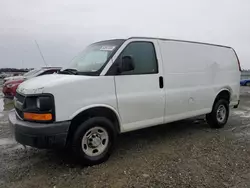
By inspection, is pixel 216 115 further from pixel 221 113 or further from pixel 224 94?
pixel 224 94

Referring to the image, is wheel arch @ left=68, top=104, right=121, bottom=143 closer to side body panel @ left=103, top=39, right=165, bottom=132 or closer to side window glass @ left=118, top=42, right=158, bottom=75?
side body panel @ left=103, top=39, right=165, bottom=132

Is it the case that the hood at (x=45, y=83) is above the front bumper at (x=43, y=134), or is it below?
above

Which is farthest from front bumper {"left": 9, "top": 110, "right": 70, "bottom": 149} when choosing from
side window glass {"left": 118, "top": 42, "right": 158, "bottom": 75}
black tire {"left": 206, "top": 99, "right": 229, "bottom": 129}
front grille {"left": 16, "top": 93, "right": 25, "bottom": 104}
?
black tire {"left": 206, "top": 99, "right": 229, "bottom": 129}

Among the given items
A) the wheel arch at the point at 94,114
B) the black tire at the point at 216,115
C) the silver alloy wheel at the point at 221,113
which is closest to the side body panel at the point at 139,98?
the wheel arch at the point at 94,114

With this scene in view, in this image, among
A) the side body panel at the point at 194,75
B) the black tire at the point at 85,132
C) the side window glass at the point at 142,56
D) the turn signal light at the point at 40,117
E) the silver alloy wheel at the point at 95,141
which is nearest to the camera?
the turn signal light at the point at 40,117

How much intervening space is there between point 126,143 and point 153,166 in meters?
1.30

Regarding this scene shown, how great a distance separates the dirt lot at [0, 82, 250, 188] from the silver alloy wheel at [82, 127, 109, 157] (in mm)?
240

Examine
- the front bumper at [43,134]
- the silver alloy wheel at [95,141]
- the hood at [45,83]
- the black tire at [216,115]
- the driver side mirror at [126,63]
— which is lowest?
the black tire at [216,115]

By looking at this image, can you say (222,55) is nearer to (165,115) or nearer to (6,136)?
(165,115)

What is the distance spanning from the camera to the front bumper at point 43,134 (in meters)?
3.45

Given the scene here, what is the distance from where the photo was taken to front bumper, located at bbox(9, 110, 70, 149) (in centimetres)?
345

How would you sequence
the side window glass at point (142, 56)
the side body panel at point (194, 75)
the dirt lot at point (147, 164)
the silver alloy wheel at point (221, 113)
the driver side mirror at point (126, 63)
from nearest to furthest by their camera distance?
the dirt lot at point (147, 164) < the driver side mirror at point (126, 63) < the side window glass at point (142, 56) < the side body panel at point (194, 75) < the silver alloy wheel at point (221, 113)

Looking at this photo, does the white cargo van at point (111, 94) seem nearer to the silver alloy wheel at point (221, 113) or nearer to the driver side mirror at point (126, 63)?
the driver side mirror at point (126, 63)

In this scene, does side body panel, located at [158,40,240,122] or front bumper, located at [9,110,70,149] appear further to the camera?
side body panel, located at [158,40,240,122]
